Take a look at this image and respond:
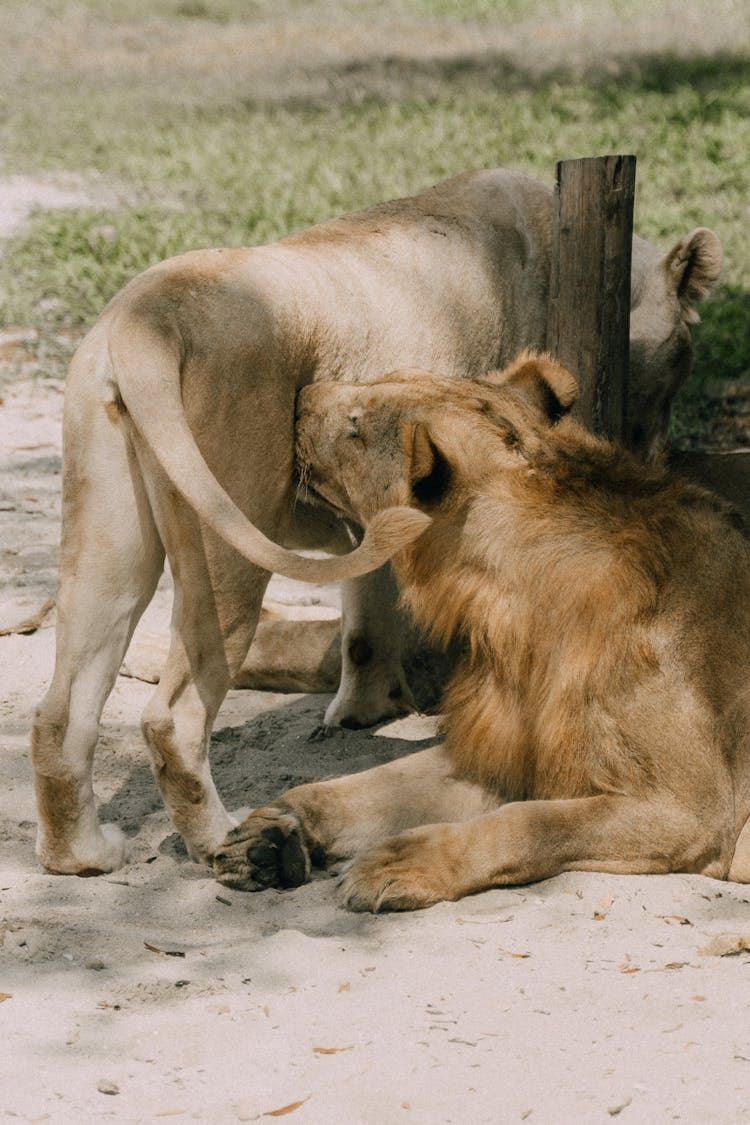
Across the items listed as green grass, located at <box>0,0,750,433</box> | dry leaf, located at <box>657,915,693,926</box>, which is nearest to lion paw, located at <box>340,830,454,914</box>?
dry leaf, located at <box>657,915,693,926</box>

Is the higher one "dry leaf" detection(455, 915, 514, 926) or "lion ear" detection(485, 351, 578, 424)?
"lion ear" detection(485, 351, 578, 424)

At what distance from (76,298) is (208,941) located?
6972mm

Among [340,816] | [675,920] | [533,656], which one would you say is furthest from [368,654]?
[675,920]

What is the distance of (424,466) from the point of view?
156 inches

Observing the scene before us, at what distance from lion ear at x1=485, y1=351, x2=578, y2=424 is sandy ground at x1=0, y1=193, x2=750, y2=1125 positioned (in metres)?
1.34

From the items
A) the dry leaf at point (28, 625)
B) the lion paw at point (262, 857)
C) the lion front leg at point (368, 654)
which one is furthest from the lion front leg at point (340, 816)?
the dry leaf at point (28, 625)

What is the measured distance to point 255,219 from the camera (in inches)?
442

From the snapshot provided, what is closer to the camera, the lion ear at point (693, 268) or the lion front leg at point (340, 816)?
the lion front leg at point (340, 816)

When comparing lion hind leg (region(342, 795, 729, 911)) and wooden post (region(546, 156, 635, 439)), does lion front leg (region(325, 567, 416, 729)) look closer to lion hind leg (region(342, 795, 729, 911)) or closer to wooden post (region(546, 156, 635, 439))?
wooden post (region(546, 156, 635, 439))

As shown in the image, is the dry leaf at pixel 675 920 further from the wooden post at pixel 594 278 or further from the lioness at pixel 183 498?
the wooden post at pixel 594 278

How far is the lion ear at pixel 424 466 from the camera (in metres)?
3.94

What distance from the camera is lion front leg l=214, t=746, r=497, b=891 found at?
3.89 meters

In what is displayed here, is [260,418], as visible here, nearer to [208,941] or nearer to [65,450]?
[65,450]

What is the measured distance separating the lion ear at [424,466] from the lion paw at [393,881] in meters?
0.90
